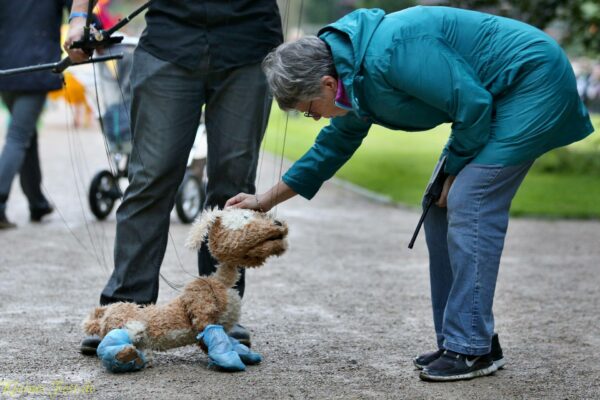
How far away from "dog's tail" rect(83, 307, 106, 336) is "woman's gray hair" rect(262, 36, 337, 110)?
1173 mm

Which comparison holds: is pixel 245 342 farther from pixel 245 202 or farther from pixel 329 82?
pixel 329 82

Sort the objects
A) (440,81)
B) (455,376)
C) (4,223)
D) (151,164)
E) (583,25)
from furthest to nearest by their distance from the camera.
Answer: (583,25)
(4,223)
(151,164)
(455,376)
(440,81)

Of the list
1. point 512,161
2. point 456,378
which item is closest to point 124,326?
point 456,378

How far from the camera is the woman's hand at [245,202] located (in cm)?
416

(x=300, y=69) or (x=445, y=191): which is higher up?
(x=300, y=69)

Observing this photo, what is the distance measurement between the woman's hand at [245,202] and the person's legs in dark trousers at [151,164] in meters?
0.29

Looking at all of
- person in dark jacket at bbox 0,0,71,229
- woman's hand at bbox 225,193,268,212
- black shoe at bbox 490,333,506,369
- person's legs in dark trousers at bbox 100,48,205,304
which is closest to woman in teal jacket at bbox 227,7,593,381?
black shoe at bbox 490,333,506,369

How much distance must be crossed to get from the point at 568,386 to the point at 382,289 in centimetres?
212

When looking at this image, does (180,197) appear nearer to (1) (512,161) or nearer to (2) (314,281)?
(2) (314,281)

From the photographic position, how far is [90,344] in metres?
4.25

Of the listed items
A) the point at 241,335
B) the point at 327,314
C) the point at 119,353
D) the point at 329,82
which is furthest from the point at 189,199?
the point at 329,82

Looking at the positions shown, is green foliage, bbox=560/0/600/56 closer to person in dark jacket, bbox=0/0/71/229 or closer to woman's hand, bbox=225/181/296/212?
person in dark jacket, bbox=0/0/71/229

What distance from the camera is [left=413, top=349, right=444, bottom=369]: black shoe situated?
4227 mm

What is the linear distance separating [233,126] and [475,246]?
1.12 metres
